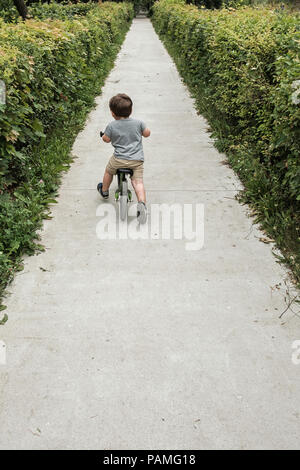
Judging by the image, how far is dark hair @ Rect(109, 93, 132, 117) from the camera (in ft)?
13.7

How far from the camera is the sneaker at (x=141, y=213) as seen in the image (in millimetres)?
4402

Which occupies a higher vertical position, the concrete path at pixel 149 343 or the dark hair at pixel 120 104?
the dark hair at pixel 120 104

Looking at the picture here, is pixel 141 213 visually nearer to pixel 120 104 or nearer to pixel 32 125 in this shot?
pixel 120 104

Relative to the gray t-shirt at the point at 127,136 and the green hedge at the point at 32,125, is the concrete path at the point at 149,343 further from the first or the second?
the gray t-shirt at the point at 127,136

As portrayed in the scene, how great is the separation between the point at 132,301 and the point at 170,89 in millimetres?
8516

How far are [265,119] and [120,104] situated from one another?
1.88 meters

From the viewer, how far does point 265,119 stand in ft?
16.4

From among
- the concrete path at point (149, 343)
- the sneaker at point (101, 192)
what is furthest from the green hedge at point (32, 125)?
the sneaker at point (101, 192)

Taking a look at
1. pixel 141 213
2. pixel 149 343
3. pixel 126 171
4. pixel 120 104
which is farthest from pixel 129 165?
pixel 149 343

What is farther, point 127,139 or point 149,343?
point 127,139

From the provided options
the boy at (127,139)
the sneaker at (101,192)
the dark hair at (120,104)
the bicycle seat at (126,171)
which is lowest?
the sneaker at (101,192)

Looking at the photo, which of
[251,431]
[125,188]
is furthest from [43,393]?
[125,188]

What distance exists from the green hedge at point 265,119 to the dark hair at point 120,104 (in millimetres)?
1495

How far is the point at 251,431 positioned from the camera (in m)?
2.34
